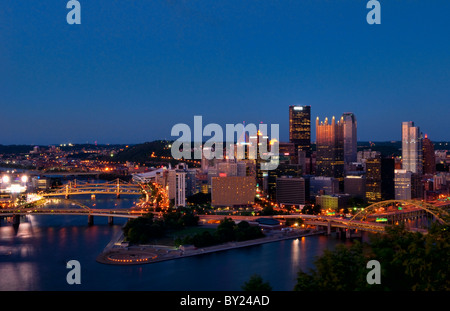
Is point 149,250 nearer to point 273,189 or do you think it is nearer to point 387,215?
point 387,215

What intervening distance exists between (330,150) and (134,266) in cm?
1998

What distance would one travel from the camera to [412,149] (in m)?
26.9

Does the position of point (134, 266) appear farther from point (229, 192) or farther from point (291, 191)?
point (291, 191)

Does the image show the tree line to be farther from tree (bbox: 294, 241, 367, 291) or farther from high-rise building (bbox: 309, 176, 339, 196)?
high-rise building (bbox: 309, 176, 339, 196)

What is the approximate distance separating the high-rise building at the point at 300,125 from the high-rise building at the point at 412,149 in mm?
6651

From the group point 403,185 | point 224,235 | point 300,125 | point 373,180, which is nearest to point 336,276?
point 224,235

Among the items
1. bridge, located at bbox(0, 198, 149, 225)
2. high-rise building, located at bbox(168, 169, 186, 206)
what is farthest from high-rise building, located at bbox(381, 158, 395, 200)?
bridge, located at bbox(0, 198, 149, 225)

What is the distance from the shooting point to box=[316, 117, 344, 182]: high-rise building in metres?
26.1

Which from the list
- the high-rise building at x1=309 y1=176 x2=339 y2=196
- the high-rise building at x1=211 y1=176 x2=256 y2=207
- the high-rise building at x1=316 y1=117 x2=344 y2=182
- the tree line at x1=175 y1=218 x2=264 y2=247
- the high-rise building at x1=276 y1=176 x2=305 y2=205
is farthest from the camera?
the high-rise building at x1=316 y1=117 x2=344 y2=182

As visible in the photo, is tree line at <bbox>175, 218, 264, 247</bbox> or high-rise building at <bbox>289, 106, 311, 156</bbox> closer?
tree line at <bbox>175, 218, 264, 247</bbox>

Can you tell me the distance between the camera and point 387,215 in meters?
15.2

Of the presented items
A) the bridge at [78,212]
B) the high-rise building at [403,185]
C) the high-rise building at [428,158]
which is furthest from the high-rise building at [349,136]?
the bridge at [78,212]

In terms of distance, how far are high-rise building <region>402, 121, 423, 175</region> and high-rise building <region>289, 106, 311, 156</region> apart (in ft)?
21.8

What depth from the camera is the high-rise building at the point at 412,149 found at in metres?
26.6
